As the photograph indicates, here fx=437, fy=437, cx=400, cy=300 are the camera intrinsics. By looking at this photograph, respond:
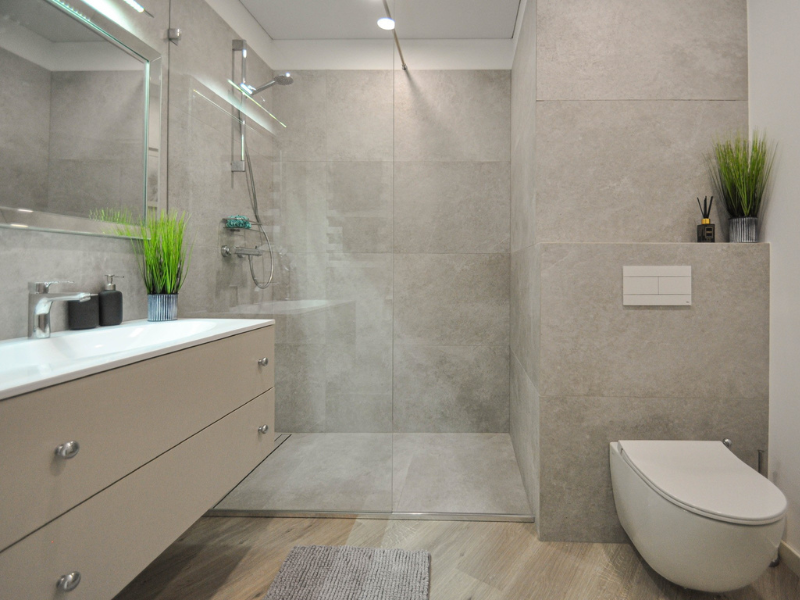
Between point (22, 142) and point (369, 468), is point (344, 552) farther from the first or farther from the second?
point (22, 142)

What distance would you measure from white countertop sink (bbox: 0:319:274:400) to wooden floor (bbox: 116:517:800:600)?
0.83 meters

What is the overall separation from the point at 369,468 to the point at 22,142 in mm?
1703

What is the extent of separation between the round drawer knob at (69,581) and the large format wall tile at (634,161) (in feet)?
5.96

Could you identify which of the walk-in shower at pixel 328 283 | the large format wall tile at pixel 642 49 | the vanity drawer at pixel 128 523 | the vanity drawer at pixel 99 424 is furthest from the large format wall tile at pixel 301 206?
the large format wall tile at pixel 642 49

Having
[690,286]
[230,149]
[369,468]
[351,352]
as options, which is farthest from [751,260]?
[230,149]

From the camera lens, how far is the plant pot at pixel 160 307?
68.2 inches

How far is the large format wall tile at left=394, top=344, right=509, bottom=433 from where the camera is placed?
2.82 m

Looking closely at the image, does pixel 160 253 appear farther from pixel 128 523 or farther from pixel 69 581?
pixel 69 581

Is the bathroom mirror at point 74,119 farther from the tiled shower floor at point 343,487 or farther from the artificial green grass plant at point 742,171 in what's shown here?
the artificial green grass plant at point 742,171

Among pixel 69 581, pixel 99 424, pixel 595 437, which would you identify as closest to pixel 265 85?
pixel 99 424

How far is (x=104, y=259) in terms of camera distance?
1.64m

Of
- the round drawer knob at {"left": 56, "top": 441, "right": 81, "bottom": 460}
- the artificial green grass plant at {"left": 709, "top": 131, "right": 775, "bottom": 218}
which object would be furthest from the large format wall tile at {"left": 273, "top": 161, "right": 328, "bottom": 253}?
the artificial green grass plant at {"left": 709, "top": 131, "right": 775, "bottom": 218}

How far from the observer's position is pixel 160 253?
1.76 m

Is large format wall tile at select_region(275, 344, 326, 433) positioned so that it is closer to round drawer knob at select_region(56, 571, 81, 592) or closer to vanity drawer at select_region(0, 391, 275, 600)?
vanity drawer at select_region(0, 391, 275, 600)
